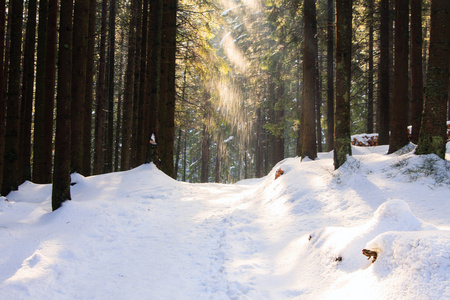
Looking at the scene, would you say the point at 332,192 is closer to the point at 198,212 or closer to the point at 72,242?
the point at 198,212

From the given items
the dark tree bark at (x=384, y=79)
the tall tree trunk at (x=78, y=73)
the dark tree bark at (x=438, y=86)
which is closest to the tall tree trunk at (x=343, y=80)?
the dark tree bark at (x=438, y=86)

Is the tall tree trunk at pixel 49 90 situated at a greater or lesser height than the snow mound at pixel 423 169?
greater

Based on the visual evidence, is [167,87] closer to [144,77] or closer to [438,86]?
[144,77]

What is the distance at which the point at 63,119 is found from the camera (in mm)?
6461

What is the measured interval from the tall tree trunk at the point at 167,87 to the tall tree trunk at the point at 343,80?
22.4ft

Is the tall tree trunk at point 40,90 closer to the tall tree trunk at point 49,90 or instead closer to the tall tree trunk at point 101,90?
the tall tree trunk at point 49,90

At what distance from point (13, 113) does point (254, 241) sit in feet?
26.6

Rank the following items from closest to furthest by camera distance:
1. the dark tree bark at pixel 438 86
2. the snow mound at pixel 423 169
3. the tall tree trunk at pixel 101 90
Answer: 1. the snow mound at pixel 423 169
2. the dark tree bark at pixel 438 86
3. the tall tree trunk at pixel 101 90

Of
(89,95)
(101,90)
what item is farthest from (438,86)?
(101,90)

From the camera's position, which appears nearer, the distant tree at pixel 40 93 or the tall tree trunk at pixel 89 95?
the distant tree at pixel 40 93

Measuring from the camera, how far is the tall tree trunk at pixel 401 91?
9117 millimetres

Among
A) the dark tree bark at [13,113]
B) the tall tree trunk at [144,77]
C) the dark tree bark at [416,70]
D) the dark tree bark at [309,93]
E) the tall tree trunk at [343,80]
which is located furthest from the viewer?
the tall tree trunk at [144,77]

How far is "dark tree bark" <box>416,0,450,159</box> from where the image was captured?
6512 mm

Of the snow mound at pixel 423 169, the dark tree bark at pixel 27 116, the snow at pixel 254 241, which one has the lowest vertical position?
the snow at pixel 254 241
